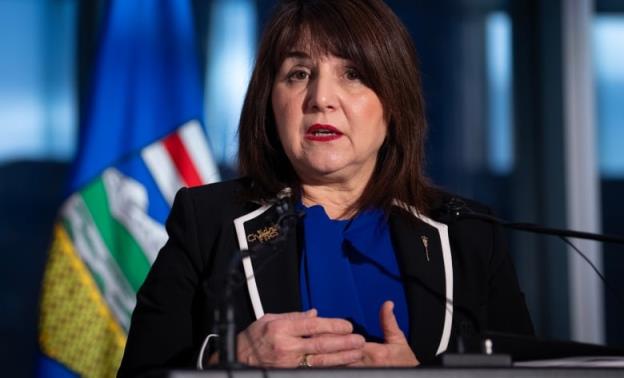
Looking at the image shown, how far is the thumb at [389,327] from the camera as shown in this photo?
79.0 inches

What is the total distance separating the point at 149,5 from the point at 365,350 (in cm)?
211

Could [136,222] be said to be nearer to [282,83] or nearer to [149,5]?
[149,5]

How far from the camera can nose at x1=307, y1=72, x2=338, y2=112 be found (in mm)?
2248

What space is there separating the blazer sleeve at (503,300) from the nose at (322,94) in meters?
0.48

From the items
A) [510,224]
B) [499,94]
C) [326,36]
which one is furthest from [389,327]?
[499,94]

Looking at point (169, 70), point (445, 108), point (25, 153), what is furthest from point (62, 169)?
point (445, 108)

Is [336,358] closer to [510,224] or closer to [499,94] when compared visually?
[510,224]

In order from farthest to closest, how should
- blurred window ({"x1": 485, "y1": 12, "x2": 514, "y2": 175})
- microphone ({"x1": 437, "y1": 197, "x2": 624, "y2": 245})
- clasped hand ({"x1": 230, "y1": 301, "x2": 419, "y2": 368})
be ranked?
blurred window ({"x1": 485, "y1": 12, "x2": 514, "y2": 175}) < microphone ({"x1": 437, "y1": 197, "x2": 624, "y2": 245}) < clasped hand ({"x1": 230, "y1": 301, "x2": 419, "y2": 368})

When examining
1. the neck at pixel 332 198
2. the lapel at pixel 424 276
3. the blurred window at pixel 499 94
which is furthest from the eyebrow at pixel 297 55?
the blurred window at pixel 499 94

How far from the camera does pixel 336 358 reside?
1884mm

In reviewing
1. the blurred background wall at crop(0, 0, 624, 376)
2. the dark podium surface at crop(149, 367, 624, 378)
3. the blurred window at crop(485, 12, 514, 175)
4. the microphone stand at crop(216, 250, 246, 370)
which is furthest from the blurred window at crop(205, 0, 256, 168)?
the dark podium surface at crop(149, 367, 624, 378)

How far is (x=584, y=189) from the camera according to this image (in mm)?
4629

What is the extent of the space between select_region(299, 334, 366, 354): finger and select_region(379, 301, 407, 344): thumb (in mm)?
141

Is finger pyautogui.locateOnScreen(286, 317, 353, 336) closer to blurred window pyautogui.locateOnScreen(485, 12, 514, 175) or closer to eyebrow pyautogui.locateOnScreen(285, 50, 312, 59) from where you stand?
eyebrow pyautogui.locateOnScreen(285, 50, 312, 59)
